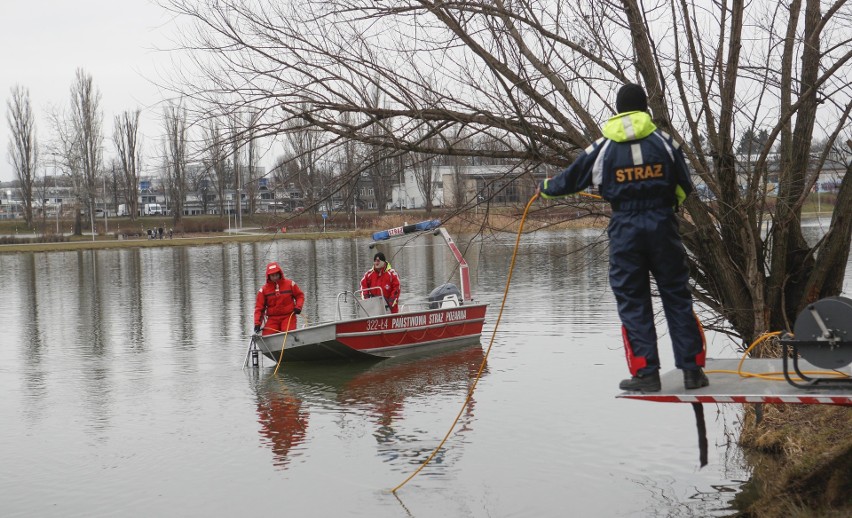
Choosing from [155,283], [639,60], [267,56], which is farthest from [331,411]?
[155,283]

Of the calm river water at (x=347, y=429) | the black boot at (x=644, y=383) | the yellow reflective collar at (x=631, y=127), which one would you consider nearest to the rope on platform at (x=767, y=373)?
the black boot at (x=644, y=383)

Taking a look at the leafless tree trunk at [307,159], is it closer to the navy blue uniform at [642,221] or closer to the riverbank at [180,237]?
the riverbank at [180,237]

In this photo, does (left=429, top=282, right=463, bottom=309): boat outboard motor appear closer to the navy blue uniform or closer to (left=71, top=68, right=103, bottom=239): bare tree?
the navy blue uniform

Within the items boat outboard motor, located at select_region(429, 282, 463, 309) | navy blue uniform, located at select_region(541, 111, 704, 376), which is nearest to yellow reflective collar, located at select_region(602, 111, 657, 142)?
navy blue uniform, located at select_region(541, 111, 704, 376)

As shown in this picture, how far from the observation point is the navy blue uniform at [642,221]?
5859 mm

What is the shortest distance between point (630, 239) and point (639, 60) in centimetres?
340

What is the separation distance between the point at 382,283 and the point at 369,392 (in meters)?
3.37

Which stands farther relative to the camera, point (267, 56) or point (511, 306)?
point (511, 306)

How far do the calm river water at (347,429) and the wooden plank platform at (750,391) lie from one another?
295cm

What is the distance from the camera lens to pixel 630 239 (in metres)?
5.95

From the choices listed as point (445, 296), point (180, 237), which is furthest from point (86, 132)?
point (445, 296)

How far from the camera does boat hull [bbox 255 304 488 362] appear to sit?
54.3ft

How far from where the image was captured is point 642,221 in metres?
5.92

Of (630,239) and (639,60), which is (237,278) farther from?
(630,239)
